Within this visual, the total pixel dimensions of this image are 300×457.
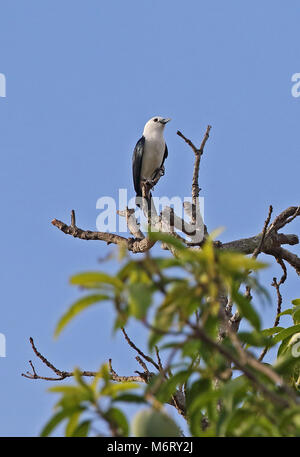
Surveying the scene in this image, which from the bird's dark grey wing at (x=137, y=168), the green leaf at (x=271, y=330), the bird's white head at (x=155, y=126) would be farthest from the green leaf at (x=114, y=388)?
the bird's white head at (x=155, y=126)

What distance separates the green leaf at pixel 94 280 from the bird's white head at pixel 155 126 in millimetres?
9690

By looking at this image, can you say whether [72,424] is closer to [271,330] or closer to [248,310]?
[248,310]

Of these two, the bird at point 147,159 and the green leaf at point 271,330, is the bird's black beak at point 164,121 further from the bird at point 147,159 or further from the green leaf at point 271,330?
the green leaf at point 271,330

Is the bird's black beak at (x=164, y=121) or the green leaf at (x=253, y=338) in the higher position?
the bird's black beak at (x=164, y=121)

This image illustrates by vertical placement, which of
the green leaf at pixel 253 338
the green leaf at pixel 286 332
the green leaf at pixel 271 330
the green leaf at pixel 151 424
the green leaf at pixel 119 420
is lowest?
the green leaf at pixel 151 424

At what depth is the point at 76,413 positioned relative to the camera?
162 cm

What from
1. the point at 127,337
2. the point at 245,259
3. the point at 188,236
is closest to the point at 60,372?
the point at 127,337

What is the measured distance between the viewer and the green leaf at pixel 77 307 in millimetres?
1513

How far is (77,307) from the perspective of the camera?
155 cm

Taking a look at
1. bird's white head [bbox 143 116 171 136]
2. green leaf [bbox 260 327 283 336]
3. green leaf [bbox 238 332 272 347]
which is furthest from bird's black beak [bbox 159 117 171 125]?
green leaf [bbox 238 332 272 347]

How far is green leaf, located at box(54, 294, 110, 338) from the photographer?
151 centimetres

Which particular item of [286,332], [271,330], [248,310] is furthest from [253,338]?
[271,330]

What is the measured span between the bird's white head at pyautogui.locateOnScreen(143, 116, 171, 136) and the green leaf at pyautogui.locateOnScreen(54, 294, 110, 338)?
9676 millimetres
